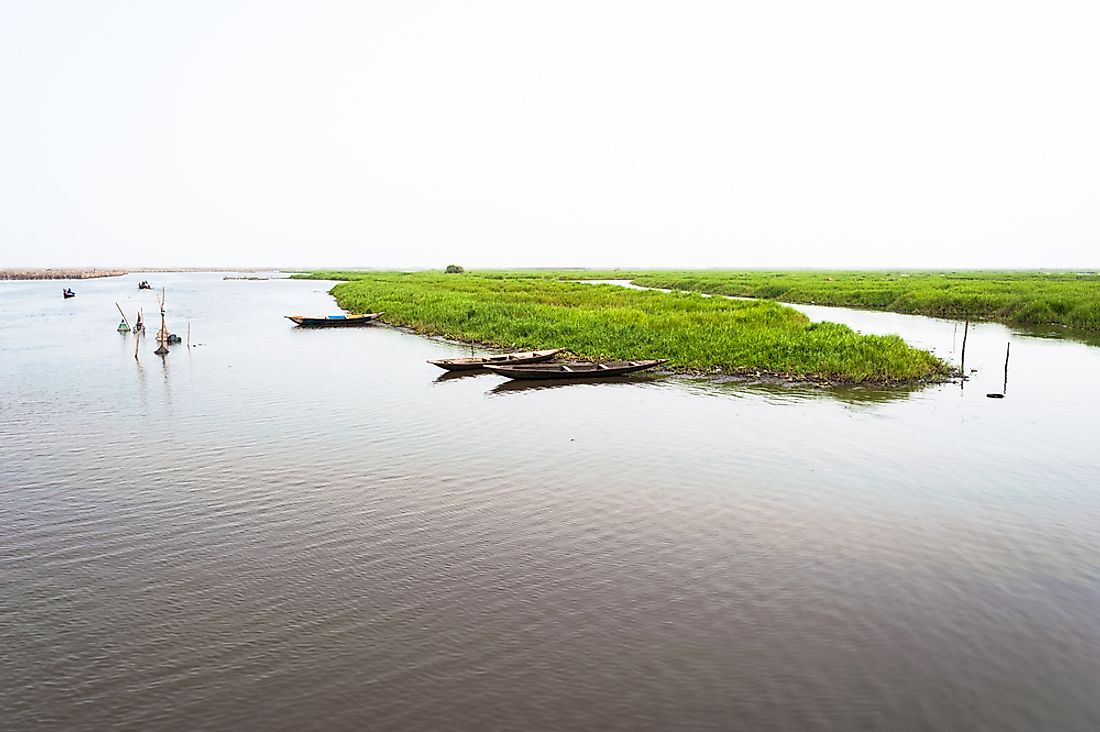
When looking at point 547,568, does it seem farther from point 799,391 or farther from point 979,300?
point 979,300

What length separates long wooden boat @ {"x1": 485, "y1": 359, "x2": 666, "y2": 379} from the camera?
85.0ft

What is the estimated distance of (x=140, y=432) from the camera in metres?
18.5

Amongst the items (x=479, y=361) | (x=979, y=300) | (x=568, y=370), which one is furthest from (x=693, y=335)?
(x=979, y=300)

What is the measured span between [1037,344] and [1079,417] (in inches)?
749

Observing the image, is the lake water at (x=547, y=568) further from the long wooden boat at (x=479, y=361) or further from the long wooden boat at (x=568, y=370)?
the long wooden boat at (x=479, y=361)

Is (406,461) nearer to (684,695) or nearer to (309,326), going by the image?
(684,695)

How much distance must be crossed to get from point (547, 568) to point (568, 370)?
16.2m

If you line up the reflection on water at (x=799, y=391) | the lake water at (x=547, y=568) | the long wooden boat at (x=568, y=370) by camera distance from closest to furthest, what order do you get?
1. the lake water at (x=547, y=568)
2. the reflection on water at (x=799, y=391)
3. the long wooden boat at (x=568, y=370)

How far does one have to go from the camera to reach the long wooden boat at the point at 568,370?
25.9 metres

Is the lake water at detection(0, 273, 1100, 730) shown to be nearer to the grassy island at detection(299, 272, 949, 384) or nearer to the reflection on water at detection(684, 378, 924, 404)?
the reflection on water at detection(684, 378, 924, 404)

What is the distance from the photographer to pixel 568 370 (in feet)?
86.4

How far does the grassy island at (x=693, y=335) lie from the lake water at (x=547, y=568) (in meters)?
5.29

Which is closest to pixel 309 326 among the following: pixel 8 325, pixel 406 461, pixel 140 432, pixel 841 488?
pixel 8 325

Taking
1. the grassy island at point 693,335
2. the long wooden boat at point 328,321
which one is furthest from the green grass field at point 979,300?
the long wooden boat at point 328,321
